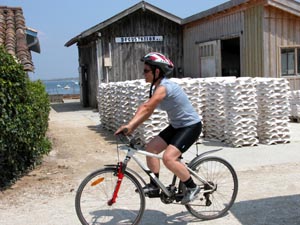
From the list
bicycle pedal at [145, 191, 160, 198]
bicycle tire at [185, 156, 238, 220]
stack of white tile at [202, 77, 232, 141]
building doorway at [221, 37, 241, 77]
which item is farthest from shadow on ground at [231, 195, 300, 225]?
building doorway at [221, 37, 241, 77]

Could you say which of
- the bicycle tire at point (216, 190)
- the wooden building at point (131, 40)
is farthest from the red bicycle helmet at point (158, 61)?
the wooden building at point (131, 40)

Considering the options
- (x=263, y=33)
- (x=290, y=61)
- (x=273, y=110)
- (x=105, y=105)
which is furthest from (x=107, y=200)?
(x=290, y=61)

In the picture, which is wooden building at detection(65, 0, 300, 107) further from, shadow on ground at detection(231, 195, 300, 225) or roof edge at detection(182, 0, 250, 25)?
shadow on ground at detection(231, 195, 300, 225)

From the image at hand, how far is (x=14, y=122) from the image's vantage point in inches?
263

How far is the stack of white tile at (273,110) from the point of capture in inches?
397

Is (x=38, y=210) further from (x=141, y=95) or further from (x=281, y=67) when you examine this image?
(x=281, y=67)

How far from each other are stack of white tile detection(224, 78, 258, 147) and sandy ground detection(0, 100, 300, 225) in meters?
0.28

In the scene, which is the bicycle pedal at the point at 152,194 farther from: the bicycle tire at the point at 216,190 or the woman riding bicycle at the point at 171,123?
the bicycle tire at the point at 216,190

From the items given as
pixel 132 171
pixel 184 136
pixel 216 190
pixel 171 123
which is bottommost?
pixel 216 190

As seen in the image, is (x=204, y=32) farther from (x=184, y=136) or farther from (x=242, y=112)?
(x=184, y=136)

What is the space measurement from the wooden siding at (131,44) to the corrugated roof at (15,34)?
4.82 metres

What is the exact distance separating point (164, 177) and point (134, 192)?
2502 mm

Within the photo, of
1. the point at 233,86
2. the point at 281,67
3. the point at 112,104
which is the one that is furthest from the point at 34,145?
the point at 281,67

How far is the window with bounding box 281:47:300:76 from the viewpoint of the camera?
15.4m
